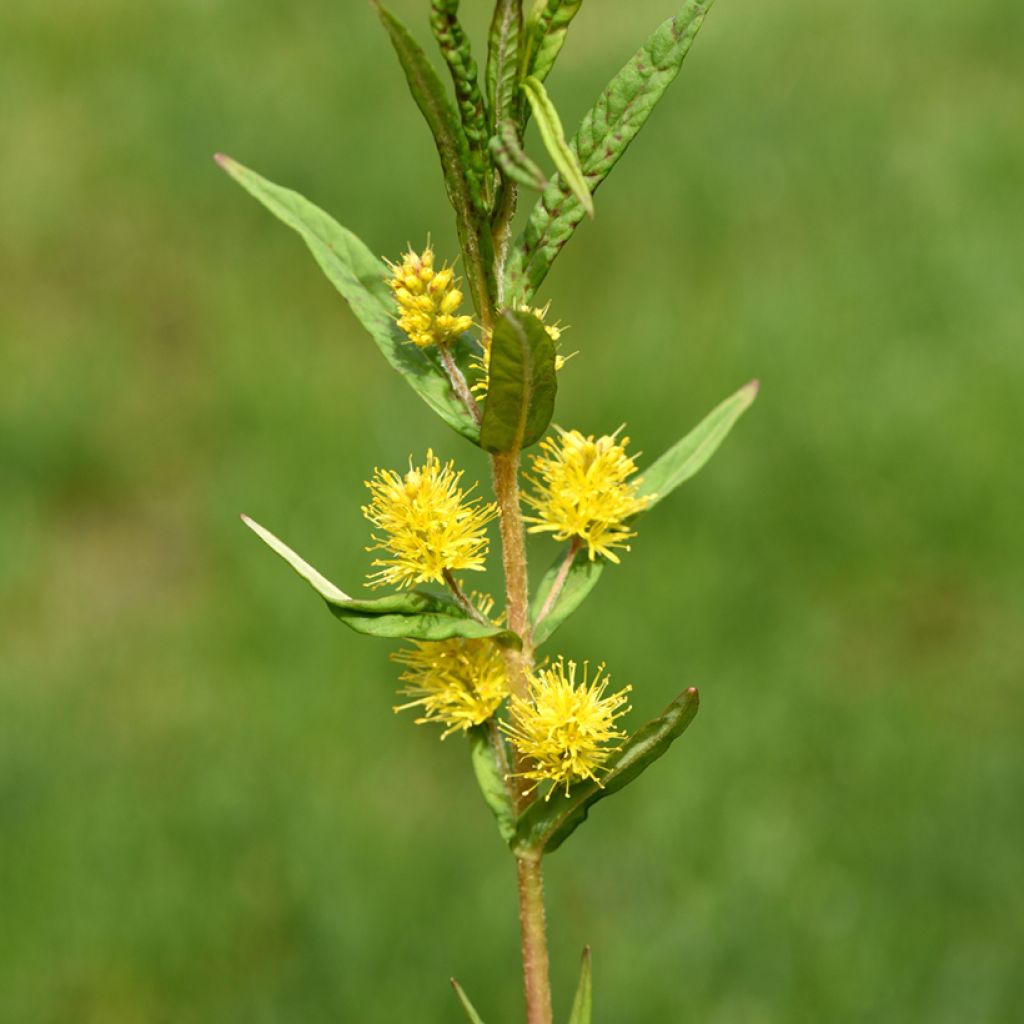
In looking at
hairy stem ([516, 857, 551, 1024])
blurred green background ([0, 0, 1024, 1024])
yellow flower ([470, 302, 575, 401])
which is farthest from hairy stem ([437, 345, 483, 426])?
blurred green background ([0, 0, 1024, 1024])

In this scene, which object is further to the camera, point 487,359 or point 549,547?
point 549,547

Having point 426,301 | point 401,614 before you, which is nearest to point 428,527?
point 401,614

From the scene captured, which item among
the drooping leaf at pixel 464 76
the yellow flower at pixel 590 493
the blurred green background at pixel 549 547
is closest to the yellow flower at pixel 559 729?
the yellow flower at pixel 590 493

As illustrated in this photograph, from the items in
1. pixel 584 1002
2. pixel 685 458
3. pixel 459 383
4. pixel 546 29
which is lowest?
pixel 584 1002

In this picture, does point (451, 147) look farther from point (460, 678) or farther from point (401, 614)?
point (460, 678)

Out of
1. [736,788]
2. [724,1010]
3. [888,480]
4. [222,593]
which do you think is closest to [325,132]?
[222,593]

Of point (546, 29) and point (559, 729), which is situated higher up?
point (546, 29)
